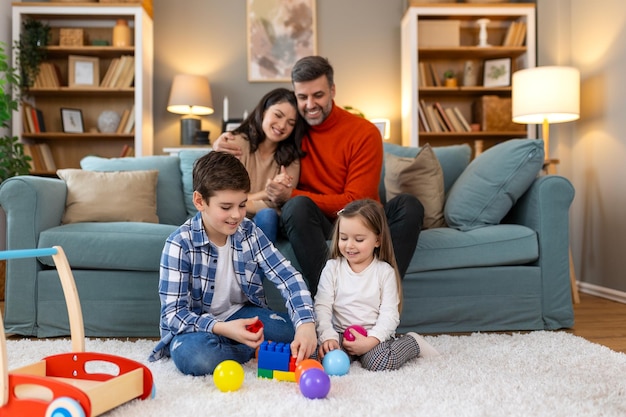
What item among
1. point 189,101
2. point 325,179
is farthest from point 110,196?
point 189,101

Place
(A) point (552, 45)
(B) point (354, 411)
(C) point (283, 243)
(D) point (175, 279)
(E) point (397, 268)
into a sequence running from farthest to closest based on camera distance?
(A) point (552, 45)
(C) point (283, 243)
(E) point (397, 268)
(D) point (175, 279)
(B) point (354, 411)

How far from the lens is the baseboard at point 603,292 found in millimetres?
3348

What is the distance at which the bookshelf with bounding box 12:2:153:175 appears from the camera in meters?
4.42

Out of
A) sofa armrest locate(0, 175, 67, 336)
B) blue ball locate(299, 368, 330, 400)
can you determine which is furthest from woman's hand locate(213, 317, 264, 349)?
sofa armrest locate(0, 175, 67, 336)

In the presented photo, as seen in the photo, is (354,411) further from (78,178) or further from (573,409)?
(78,178)

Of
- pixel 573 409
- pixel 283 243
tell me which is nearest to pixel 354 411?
→ pixel 573 409

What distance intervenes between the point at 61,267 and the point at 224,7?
3.94 meters

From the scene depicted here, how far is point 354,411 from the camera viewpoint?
1333 mm

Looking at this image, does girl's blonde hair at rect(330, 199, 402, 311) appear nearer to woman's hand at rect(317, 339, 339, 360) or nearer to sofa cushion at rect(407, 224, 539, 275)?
woman's hand at rect(317, 339, 339, 360)

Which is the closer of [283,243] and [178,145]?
[283,243]

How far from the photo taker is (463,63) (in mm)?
4895

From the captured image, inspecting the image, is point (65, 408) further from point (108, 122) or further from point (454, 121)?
point (454, 121)

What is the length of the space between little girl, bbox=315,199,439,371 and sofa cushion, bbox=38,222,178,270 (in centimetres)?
78

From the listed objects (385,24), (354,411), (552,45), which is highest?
(385,24)
